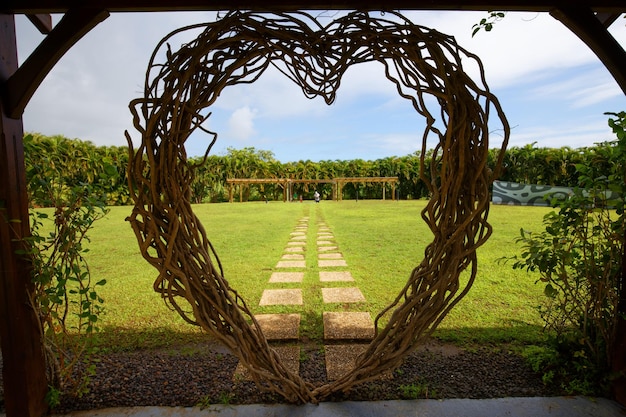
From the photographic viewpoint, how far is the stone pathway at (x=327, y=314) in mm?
2141

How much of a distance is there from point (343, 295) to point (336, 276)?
68cm

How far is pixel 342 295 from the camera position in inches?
127

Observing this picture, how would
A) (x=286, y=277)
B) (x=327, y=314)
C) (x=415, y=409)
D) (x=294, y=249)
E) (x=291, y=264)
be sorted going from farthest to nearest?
(x=294, y=249) < (x=291, y=264) < (x=286, y=277) < (x=327, y=314) < (x=415, y=409)

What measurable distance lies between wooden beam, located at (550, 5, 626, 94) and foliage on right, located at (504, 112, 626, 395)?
0.23 metres

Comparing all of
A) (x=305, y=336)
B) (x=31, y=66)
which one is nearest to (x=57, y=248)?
(x=31, y=66)

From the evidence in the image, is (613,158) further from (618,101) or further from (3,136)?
(3,136)

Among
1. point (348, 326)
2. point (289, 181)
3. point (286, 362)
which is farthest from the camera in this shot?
point (289, 181)

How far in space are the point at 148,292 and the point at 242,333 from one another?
8.31ft

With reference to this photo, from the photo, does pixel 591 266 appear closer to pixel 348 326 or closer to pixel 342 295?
pixel 348 326

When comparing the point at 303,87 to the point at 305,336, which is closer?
the point at 303,87

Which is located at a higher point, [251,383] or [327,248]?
[327,248]

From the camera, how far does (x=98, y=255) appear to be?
17.1 feet

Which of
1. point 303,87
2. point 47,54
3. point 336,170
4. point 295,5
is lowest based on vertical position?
point 303,87

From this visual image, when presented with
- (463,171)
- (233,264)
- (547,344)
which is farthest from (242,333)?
(233,264)
